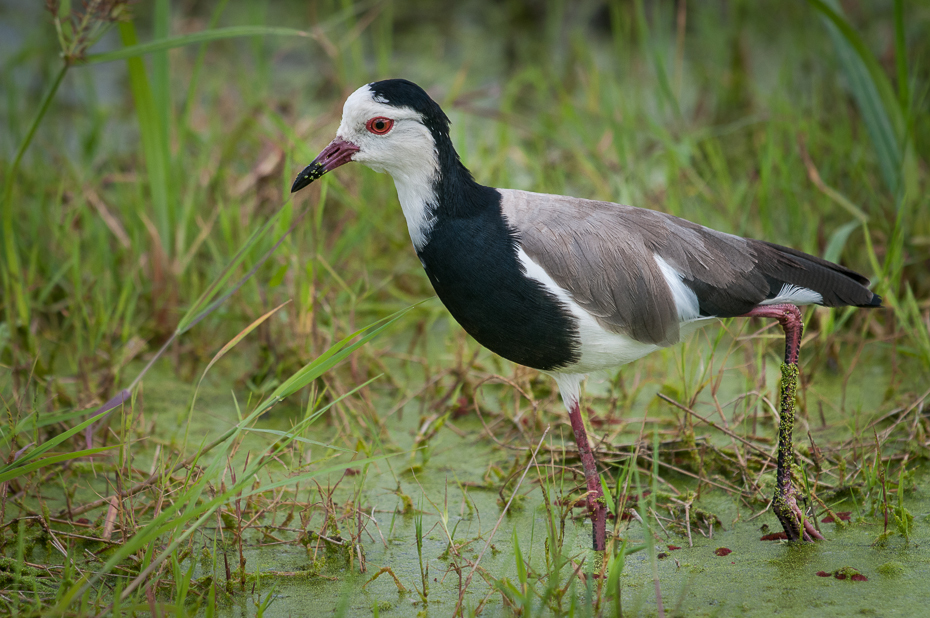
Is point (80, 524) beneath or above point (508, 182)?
beneath

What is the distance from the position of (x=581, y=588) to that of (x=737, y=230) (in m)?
2.54

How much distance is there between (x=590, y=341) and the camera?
2.99 metres

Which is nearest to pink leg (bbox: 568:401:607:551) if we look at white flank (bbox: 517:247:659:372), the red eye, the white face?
white flank (bbox: 517:247:659:372)

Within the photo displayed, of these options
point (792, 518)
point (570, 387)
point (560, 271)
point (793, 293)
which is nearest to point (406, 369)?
point (570, 387)

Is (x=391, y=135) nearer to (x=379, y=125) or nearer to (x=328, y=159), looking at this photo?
(x=379, y=125)

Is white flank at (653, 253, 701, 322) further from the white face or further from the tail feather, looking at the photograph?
the white face

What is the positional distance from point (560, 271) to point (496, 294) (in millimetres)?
225

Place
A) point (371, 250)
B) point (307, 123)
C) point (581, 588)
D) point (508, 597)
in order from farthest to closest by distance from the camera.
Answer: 1. point (307, 123)
2. point (371, 250)
3. point (581, 588)
4. point (508, 597)

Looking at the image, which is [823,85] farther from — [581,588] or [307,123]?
[581,588]

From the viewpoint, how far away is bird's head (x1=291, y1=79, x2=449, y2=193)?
301 centimetres

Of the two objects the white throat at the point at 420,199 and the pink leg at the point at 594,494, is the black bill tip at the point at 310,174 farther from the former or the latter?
the pink leg at the point at 594,494

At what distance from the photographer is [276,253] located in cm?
436

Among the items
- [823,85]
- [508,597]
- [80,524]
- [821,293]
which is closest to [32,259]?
[80,524]

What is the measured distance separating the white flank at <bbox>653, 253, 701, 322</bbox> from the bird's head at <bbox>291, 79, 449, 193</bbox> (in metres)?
0.82
